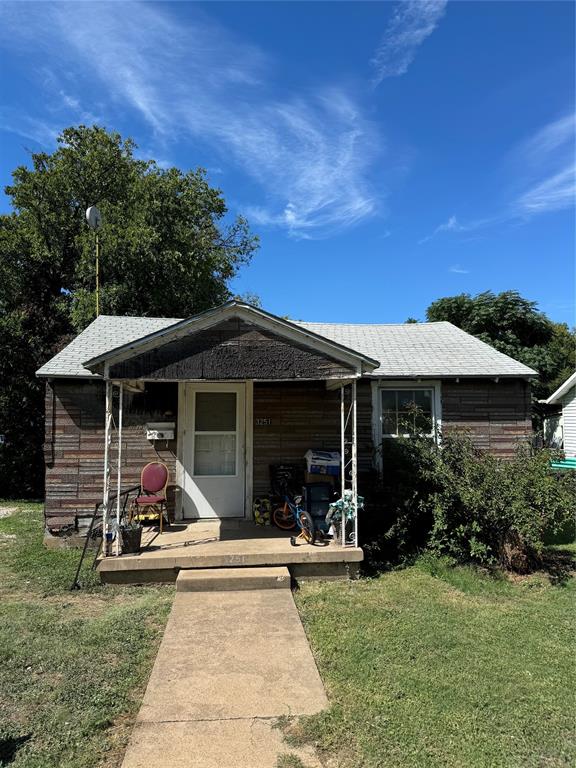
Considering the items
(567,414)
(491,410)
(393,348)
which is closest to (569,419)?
(567,414)

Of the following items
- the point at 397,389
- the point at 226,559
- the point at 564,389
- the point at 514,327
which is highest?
the point at 514,327

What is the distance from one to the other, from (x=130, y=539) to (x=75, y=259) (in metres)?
12.8

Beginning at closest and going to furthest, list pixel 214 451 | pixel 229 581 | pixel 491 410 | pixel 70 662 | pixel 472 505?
pixel 70 662 → pixel 229 581 → pixel 472 505 → pixel 214 451 → pixel 491 410

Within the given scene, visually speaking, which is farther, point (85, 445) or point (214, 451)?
point (214, 451)

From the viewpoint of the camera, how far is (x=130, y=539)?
6.22 metres

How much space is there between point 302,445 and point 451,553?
2.85m

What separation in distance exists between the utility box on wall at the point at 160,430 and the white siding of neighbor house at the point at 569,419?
1571cm

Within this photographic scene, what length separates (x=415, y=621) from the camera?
493 cm

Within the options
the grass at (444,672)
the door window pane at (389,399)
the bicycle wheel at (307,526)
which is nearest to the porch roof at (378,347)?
the door window pane at (389,399)

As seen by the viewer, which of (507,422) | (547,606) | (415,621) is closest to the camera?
→ (415,621)

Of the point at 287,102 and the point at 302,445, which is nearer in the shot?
the point at 302,445

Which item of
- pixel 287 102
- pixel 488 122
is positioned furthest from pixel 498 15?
pixel 287 102

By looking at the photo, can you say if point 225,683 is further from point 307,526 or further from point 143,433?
point 143,433

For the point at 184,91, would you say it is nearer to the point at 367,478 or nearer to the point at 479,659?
the point at 367,478
